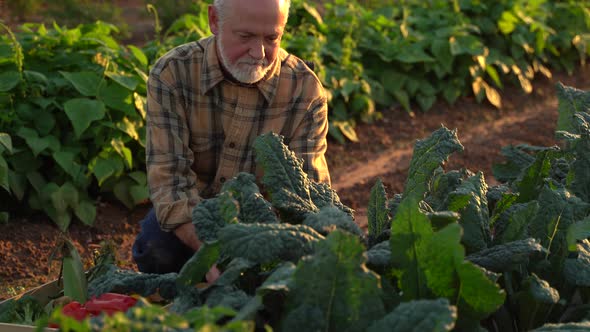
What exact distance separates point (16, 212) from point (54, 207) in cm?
23

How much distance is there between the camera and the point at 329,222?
1.83 meters

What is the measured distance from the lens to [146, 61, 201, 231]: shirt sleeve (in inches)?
114

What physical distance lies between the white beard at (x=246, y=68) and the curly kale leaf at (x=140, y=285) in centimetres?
108

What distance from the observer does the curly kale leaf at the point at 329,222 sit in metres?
1.82

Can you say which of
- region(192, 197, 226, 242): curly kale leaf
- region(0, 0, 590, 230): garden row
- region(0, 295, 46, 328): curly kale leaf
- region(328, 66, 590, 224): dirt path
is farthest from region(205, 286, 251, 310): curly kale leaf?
region(328, 66, 590, 224): dirt path

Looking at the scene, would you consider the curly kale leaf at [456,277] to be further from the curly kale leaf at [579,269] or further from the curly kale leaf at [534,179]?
the curly kale leaf at [534,179]

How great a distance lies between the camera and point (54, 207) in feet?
14.6

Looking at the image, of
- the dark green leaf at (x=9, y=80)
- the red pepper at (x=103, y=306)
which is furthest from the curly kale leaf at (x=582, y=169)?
the dark green leaf at (x=9, y=80)

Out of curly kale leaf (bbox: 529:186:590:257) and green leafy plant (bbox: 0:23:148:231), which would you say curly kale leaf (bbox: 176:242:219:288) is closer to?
curly kale leaf (bbox: 529:186:590:257)

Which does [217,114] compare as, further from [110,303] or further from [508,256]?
[508,256]

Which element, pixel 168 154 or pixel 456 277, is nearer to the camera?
pixel 456 277

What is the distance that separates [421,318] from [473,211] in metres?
0.55

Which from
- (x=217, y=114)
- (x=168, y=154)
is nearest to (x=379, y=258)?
(x=168, y=154)

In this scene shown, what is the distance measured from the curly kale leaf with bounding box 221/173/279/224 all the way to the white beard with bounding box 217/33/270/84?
98 cm
